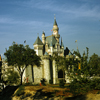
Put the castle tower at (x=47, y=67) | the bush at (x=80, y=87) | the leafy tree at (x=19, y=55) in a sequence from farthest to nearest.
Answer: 1. the castle tower at (x=47, y=67)
2. the leafy tree at (x=19, y=55)
3. the bush at (x=80, y=87)

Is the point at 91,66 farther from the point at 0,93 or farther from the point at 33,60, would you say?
the point at 33,60

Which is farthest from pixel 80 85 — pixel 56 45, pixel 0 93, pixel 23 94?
pixel 56 45

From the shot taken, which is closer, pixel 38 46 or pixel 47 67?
pixel 47 67

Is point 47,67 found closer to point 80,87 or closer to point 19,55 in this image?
point 19,55

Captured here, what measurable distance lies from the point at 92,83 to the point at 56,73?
89.8ft

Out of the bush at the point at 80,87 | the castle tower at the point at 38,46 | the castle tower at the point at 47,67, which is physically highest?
the castle tower at the point at 38,46

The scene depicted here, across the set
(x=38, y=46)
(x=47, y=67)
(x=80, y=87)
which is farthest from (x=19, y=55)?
(x=38, y=46)

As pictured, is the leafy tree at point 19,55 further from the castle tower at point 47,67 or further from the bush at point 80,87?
the bush at point 80,87

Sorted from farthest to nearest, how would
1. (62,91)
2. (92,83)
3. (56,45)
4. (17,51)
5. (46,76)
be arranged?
(56,45) → (46,76) → (17,51) → (62,91) → (92,83)

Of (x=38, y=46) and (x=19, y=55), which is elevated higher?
(x=38, y=46)

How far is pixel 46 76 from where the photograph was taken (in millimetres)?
53594

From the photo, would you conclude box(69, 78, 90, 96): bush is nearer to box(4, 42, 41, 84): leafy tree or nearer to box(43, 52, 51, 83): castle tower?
box(4, 42, 41, 84): leafy tree

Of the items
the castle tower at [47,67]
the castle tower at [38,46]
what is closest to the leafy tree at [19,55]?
the castle tower at [47,67]

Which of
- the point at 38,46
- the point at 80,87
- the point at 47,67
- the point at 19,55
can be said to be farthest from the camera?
the point at 38,46
